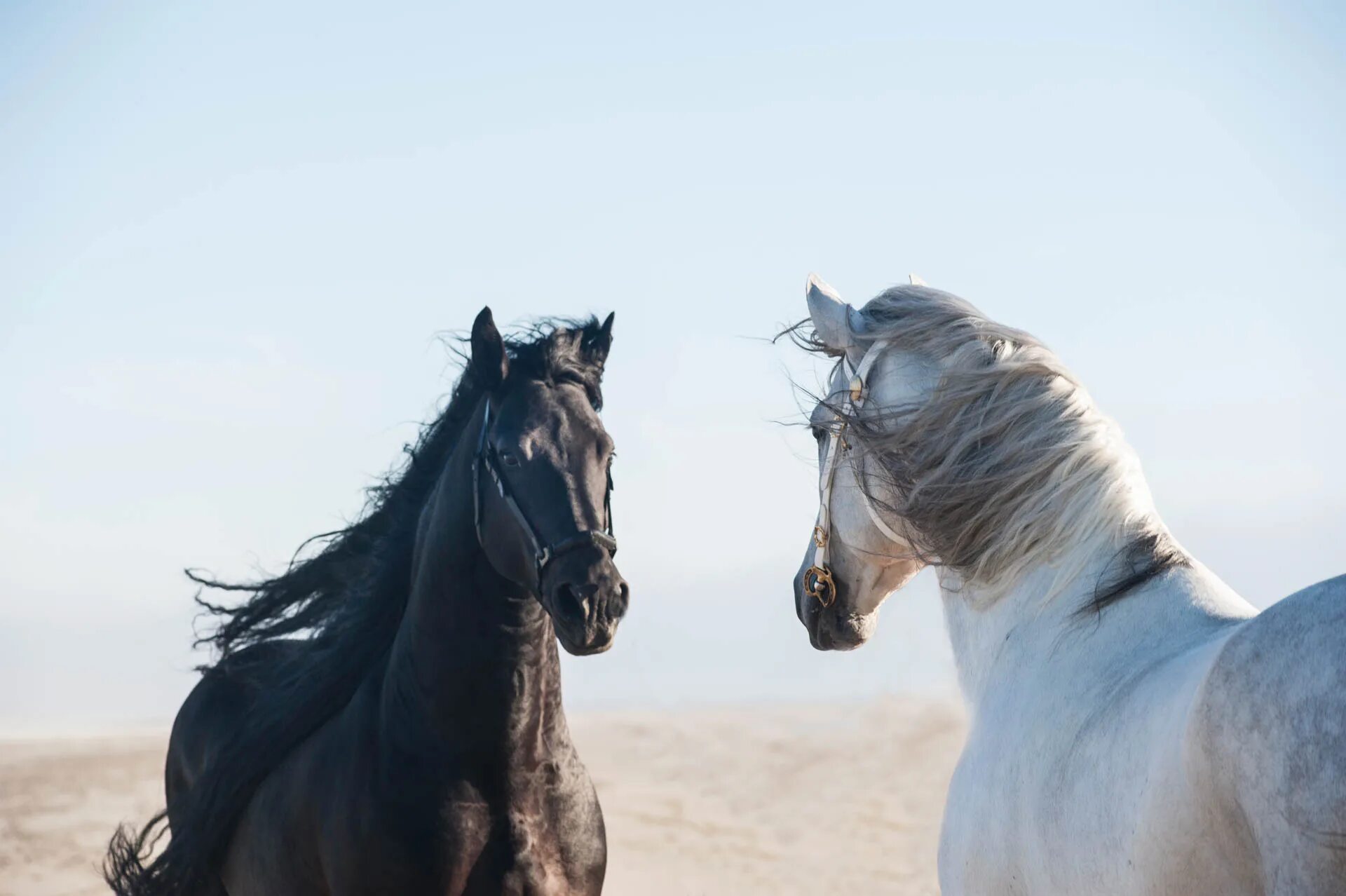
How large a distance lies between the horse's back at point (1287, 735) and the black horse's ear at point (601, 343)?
273 centimetres

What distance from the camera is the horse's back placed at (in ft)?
5.30

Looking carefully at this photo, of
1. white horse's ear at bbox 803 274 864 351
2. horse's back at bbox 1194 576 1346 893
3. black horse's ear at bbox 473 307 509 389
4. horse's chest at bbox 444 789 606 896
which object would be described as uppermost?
black horse's ear at bbox 473 307 509 389

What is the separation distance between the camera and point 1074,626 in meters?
2.46

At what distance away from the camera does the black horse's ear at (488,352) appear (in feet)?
13.1

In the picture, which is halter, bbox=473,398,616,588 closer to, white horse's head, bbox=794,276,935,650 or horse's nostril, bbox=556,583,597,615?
horse's nostril, bbox=556,583,597,615

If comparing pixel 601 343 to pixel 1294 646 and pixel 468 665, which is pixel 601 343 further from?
pixel 1294 646

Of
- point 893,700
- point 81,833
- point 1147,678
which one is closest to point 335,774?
point 1147,678

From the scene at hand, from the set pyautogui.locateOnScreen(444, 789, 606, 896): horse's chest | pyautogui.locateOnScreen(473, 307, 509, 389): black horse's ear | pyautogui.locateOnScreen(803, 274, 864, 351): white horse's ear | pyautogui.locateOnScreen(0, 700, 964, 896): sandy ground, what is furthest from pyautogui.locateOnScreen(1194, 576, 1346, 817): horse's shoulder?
pyautogui.locateOnScreen(0, 700, 964, 896): sandy ground

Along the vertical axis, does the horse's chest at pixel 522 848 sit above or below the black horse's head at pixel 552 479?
below

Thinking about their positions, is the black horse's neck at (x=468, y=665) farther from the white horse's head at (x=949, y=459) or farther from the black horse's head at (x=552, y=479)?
the white horse's head at (x=949, y=459)

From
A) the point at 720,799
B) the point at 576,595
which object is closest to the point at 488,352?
the point at 576,595

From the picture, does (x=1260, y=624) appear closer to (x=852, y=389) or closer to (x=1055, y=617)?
(x=1055, y=617)

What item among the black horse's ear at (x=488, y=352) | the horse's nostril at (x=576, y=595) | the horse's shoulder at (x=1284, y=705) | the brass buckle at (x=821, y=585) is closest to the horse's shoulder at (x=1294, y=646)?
the horse's shoulder at (x=1284, y=705)

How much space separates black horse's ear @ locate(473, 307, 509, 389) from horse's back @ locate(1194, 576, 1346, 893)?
2647 mm
